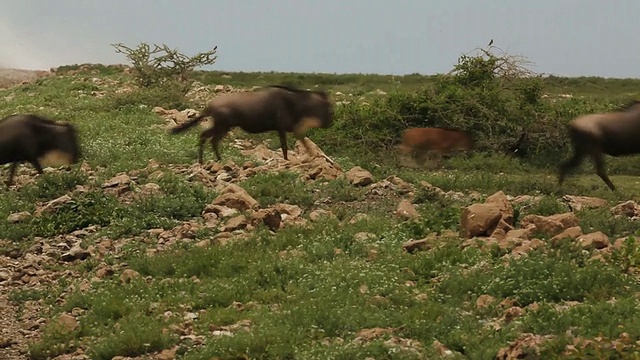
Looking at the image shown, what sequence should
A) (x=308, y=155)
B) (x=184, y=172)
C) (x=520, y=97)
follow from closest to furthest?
(x=184, y=172), (x=308, y=155), (x=520, y=97)

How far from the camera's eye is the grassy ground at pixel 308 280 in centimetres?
794

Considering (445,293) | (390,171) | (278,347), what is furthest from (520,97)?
(278,347)

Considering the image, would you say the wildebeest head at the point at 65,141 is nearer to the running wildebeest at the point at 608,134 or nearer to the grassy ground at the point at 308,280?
the grassy ground at the point at 308,280

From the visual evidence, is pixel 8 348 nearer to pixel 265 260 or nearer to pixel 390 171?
pixel 265 260

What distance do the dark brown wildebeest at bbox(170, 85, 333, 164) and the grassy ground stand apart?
0.74 metres

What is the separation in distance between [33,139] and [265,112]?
3.30m

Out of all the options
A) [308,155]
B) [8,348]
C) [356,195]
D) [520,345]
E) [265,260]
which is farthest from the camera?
[308,155]

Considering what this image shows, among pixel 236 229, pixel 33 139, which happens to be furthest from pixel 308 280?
pixel 33 139

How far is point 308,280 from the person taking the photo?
9.59m

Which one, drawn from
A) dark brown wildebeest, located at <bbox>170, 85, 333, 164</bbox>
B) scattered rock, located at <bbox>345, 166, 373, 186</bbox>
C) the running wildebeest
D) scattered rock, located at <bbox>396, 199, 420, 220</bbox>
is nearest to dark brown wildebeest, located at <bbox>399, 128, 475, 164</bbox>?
scattered rock, located at <bbox>345, 166, 373, 186</bbox>

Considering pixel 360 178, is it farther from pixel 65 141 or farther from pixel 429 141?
pixel 65 141

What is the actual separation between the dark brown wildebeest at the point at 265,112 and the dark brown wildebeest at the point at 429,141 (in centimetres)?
351

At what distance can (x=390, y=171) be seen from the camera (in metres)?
16.0

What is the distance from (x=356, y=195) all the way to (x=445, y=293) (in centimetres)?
459
